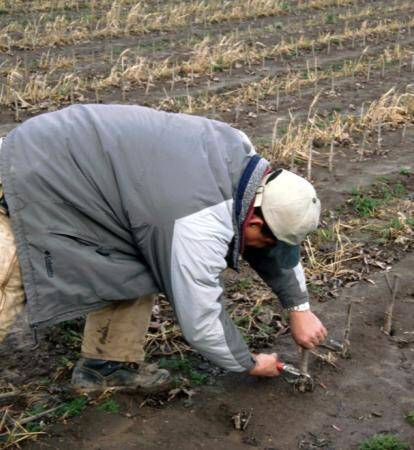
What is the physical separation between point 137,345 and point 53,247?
1.00 metres

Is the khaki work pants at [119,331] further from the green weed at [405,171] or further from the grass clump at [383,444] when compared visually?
the green weed at [405,171]

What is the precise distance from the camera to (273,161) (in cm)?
756

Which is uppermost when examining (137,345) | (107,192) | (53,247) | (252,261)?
(107,192)

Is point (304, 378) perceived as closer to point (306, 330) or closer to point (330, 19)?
point (306, 330)

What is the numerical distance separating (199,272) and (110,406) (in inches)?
49.4

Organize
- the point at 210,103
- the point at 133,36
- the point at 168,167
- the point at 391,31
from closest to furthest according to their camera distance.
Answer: the point at 168,167
the point at 210,103
the point at 133,36
the point at 391,31

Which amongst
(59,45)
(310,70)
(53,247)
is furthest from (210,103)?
(53,247)

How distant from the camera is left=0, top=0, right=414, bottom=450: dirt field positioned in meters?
3.90

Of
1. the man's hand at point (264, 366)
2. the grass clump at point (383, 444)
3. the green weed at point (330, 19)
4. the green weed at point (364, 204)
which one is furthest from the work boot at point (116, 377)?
the green weed at point (330, 19)

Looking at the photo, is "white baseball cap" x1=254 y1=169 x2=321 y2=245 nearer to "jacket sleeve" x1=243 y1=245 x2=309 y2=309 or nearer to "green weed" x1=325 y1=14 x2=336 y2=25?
"jacket sleeve" x1=243 y1=245 x2=309 y2=309

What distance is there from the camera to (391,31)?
51.0 ft

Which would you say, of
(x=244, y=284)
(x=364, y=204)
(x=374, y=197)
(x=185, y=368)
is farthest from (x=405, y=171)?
(x=185, y=368)

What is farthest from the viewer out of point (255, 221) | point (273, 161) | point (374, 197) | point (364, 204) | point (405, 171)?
point (273, 161)

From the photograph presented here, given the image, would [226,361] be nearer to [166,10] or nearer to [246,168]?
[246,168]
